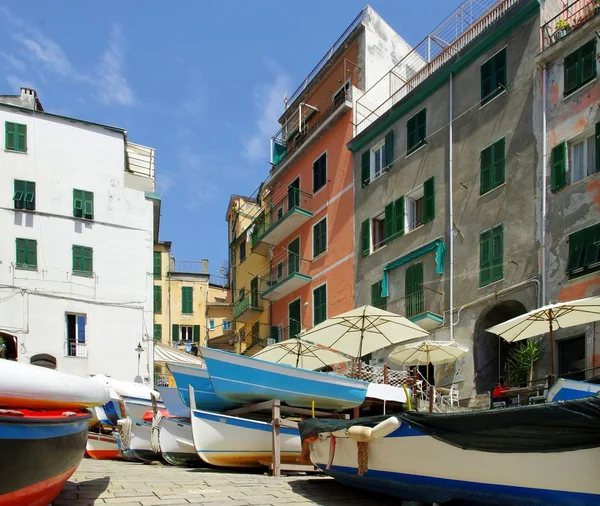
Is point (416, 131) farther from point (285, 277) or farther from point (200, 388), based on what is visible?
point (200, 388)

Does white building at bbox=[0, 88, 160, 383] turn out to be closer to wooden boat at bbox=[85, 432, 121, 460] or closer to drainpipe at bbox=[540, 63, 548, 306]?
wooden boat at bbox=[85, 432, 121, 460]

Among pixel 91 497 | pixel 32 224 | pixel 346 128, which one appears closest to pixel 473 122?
pixel 346 128

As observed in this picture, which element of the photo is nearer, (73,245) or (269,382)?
(269,382)

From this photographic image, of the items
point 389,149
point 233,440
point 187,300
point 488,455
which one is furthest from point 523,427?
point 187,300

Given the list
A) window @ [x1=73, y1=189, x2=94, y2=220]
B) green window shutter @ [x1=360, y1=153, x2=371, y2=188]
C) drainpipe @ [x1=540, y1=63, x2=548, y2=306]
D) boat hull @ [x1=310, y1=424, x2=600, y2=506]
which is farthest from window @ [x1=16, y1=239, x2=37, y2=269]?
boat hull @ [x1=310, y1=424, x2=600, y2=506]

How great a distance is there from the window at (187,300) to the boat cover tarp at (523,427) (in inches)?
1673

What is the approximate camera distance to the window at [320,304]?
27438 mm

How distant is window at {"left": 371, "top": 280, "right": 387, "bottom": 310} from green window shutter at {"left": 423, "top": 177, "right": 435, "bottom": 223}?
3359 millimetres

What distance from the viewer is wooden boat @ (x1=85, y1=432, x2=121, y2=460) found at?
17000 mm

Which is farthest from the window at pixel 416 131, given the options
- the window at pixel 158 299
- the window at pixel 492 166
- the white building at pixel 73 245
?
the window at pixel 158 299

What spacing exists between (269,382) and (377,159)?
1506 cm

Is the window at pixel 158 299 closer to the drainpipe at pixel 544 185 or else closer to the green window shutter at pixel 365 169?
the green window shutter at pixel 365 169

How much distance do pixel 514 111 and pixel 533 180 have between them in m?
2.37

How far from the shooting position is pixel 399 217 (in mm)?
22750
